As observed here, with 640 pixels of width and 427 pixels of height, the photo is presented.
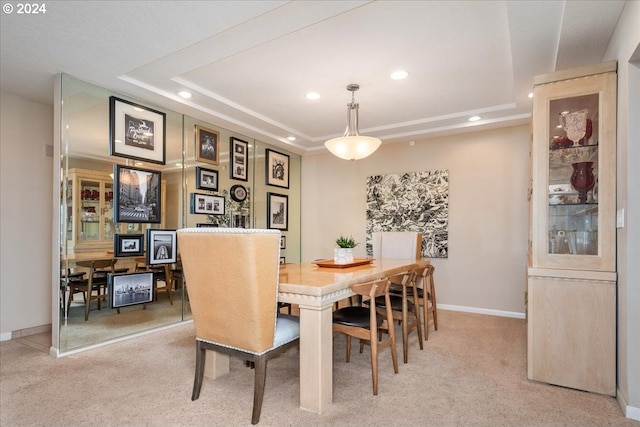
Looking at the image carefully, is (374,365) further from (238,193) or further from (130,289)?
(238,193)

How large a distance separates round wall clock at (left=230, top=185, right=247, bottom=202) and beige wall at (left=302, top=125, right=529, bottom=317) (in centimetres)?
188

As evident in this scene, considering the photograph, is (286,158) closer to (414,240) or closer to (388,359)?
(414,240)

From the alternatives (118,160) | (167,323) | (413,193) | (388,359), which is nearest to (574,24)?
(388,359)

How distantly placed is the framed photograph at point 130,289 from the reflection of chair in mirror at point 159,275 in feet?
0.15

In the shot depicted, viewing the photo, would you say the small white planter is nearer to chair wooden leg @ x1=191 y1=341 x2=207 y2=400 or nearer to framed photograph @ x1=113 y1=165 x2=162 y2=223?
chair wooden leg @ x1=191 y1=341 x2=207 y2=400

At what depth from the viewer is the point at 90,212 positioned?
130 inches

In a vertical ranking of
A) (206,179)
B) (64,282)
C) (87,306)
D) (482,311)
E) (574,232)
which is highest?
(206,179)

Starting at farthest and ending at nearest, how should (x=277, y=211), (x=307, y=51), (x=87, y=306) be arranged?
(x=277, y=211) → (x=87, y=306) → (x=307, y=51)

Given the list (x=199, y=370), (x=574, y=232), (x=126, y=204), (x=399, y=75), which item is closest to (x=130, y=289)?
(x=126, y=204)

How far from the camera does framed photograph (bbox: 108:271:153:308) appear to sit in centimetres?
348

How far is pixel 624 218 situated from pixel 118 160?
13.1 feet

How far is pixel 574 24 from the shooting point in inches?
90.4

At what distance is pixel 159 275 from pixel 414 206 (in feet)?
11.1

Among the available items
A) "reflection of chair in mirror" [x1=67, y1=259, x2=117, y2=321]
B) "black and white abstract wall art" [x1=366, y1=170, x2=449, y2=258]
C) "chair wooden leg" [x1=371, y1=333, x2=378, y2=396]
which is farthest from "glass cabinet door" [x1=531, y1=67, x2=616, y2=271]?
"reflection of chair in mirror" [x1=67, y1=259, x2=117, y2=321]
